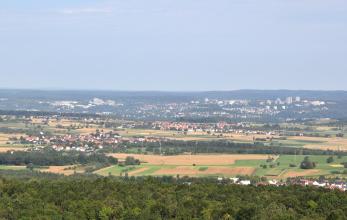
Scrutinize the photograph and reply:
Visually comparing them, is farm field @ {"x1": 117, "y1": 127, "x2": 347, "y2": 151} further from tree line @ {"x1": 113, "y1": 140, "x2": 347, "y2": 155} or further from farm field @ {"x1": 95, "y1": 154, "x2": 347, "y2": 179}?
farm field @ {"x1": 95, "y1": 154, "x2": 347, "y2": 179}

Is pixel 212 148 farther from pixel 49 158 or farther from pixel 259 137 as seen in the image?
pixel 259 137

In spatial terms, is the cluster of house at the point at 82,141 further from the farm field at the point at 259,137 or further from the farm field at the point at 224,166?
the farm field at the point at 224,166

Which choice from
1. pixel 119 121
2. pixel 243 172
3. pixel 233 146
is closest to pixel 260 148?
pixel 233 146

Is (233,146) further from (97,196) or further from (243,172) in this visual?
(97,196)

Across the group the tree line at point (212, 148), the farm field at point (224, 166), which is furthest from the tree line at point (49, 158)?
the tree line at point (212, 148)

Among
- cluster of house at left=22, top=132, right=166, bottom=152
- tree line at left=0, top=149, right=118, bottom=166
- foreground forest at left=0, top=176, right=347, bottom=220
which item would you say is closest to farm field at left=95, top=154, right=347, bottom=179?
tree line at left=0, top=149, right=118, bottom=166

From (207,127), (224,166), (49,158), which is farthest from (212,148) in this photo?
(207,127)
